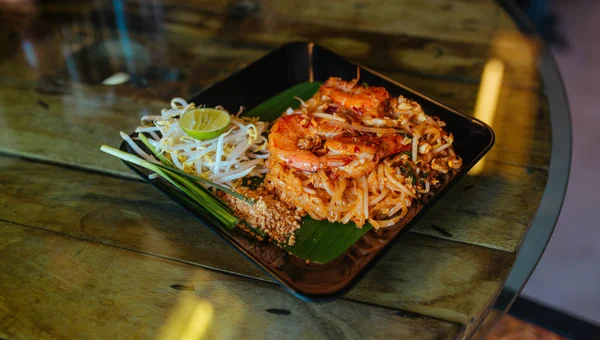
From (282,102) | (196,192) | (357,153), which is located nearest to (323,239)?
(357,153)

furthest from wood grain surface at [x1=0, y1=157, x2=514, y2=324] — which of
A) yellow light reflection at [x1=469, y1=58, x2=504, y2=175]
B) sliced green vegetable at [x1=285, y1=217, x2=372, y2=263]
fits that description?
yellow light reflection at [x1=469, y1=58, x2=504, y2=175]

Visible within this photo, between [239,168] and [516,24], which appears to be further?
[516,24]

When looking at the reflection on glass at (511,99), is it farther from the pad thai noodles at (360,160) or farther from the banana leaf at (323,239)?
the banana leaf at (323,239)

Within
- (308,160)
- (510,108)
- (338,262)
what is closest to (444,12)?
(510,108)

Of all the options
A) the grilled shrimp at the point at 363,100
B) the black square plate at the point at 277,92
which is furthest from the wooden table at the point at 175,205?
the grilled shrimp at the point at 363,100

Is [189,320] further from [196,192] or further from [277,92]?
[277,92]

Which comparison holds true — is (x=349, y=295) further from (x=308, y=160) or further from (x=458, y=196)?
(x=458, y=196)

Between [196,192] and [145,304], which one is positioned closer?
[145,304]
